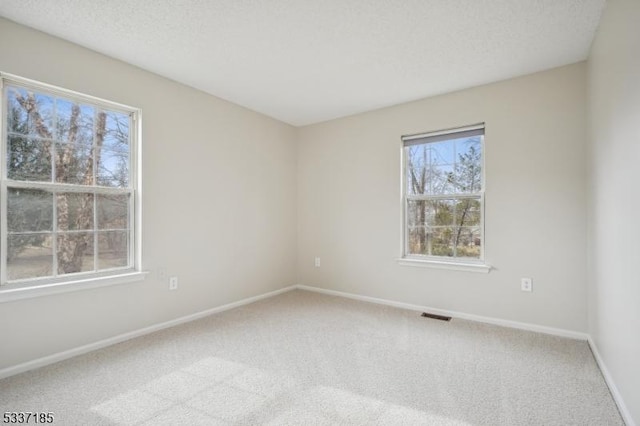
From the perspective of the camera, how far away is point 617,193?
187cm

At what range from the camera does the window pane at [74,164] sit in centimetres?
249

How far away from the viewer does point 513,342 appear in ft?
8.91

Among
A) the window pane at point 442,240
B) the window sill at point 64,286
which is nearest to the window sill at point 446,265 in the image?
the window pane at point 442,240

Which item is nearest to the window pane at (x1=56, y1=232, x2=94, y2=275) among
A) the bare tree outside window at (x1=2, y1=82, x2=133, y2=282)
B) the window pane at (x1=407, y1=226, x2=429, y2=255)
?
the bare tree outside window at (x1=2, y1=82, x2=133, y2=282)

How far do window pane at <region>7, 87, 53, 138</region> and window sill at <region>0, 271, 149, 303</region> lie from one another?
1114 millimetres

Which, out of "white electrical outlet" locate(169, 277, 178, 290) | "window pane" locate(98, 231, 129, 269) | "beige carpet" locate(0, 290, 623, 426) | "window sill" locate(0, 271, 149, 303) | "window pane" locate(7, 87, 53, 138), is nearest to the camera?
"beige carpet" locate(0, 290, 623, 426)

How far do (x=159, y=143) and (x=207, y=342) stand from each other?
6.22 ft

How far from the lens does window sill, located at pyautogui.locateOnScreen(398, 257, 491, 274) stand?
3.23 metres

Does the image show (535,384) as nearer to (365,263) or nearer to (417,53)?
(365,263)

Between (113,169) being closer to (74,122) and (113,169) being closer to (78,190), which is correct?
(78,190)

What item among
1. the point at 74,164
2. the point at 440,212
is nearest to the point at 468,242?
the point at 440,212

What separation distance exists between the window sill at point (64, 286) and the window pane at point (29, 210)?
0.41 meters

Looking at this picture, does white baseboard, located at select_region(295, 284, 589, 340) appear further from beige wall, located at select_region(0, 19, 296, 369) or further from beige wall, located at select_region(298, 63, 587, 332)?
beige wall, located at select_region(0, 19, 296, 369)

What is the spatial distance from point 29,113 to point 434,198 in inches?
147
